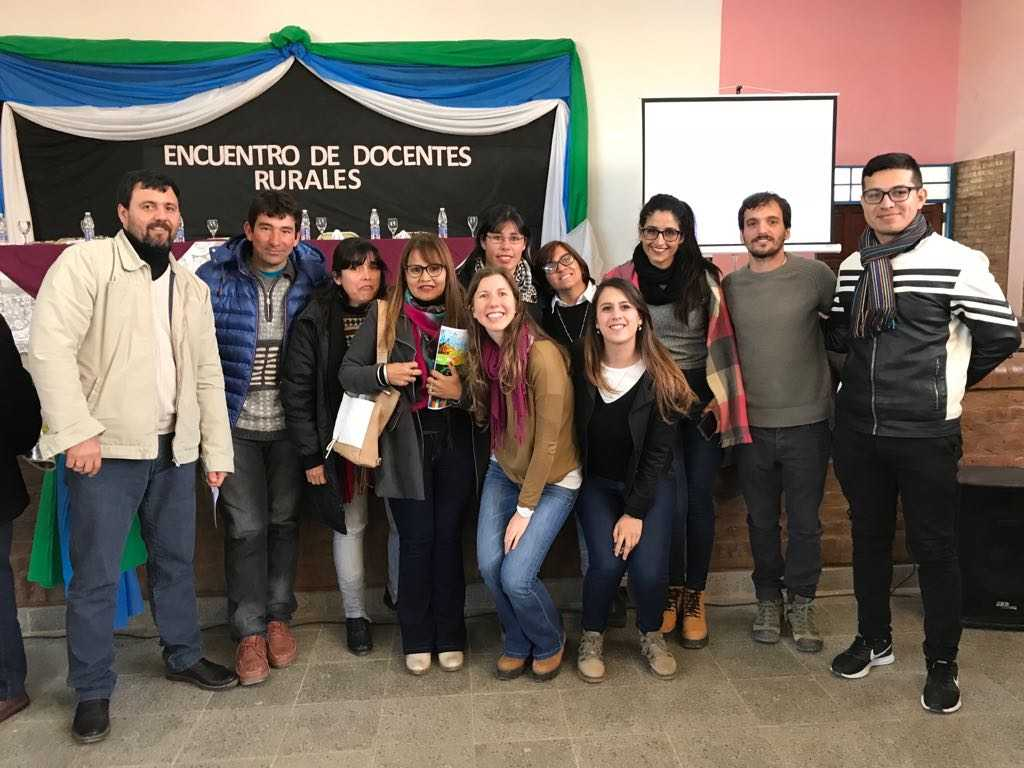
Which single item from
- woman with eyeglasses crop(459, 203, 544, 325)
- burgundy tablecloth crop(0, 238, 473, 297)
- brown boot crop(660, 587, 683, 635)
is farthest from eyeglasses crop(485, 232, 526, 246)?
burgundy tablecloth crop(0, 238, 473, 297)

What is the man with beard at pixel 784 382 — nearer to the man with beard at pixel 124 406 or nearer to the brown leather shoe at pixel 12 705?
the man with beard at pixel 124 406

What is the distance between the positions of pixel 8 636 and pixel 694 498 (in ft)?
7.47

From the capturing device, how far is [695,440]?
2635 millimetres

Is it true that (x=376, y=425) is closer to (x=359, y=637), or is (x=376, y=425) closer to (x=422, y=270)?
(x=422, y=270)

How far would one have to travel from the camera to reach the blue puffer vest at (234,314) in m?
2.46

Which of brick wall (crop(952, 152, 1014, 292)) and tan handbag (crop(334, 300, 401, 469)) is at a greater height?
brick wall (crop(952, 152, 1014, 292))

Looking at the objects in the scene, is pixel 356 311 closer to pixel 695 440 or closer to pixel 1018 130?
pixel 695 440

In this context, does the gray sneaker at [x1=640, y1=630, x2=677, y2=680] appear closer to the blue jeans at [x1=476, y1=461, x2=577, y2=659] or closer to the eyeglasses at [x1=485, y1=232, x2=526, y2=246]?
the blue jeans at [x1=476, y1=461, x2=577, y2=659]

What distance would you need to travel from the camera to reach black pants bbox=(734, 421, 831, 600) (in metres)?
2.60

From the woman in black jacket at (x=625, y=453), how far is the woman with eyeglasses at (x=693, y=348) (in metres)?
0.21

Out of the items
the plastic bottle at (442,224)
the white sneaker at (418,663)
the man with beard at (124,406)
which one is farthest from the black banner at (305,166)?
the white sneaker at (418,663)

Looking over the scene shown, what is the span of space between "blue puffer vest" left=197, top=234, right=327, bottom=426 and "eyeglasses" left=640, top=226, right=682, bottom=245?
47.9 inches

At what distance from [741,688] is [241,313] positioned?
6.72 feet

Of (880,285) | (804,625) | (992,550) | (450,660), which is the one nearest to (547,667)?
(450,660)
